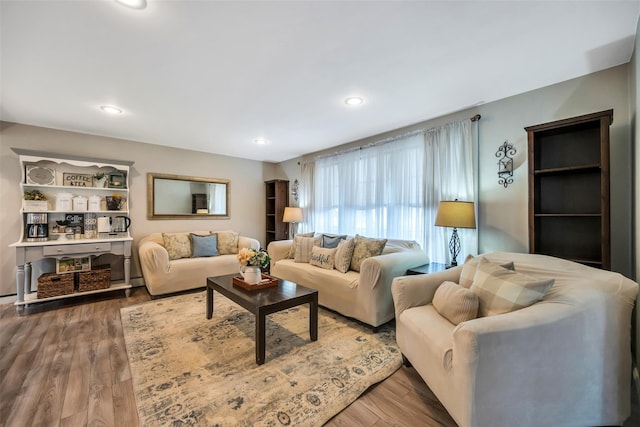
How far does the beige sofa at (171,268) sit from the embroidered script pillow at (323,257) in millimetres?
1510

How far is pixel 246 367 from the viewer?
200 cm

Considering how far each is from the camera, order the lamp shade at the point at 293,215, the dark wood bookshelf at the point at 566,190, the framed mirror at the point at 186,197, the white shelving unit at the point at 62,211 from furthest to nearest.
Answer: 1. the lamp shade at the point at 293,215
2. the framed mirror at the point at 186,197
3. the white shelving unit at the point at 62,211
4. the dark wood bookshelf at the point at 566,190

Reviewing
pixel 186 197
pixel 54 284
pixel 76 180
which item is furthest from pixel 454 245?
pixel 76 180

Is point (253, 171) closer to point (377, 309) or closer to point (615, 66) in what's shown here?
point (377, 309)

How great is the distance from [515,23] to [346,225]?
302 cm

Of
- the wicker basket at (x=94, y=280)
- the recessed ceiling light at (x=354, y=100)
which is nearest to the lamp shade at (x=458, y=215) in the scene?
the recessed ceiling light at (x=354, y=100)

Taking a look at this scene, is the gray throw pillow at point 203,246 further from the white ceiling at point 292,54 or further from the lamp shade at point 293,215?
the white ceiling at point 292,54

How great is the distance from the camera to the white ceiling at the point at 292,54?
1.54 meters

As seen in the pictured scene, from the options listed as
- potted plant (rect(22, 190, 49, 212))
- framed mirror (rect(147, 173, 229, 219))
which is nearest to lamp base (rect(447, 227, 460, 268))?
framed mirror (rect(147, 173, 229, 219))

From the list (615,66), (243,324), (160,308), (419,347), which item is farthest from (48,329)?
(615,66)

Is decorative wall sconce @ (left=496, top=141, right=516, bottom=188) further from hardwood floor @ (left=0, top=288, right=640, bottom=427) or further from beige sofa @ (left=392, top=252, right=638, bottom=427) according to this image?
hardwood floor @ (left=0, top=288, right=640, bottom=427)

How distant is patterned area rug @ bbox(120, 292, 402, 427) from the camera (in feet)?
5.12

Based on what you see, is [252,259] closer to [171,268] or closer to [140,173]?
[171,268]

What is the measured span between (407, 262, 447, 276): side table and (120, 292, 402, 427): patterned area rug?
2.04 feet
